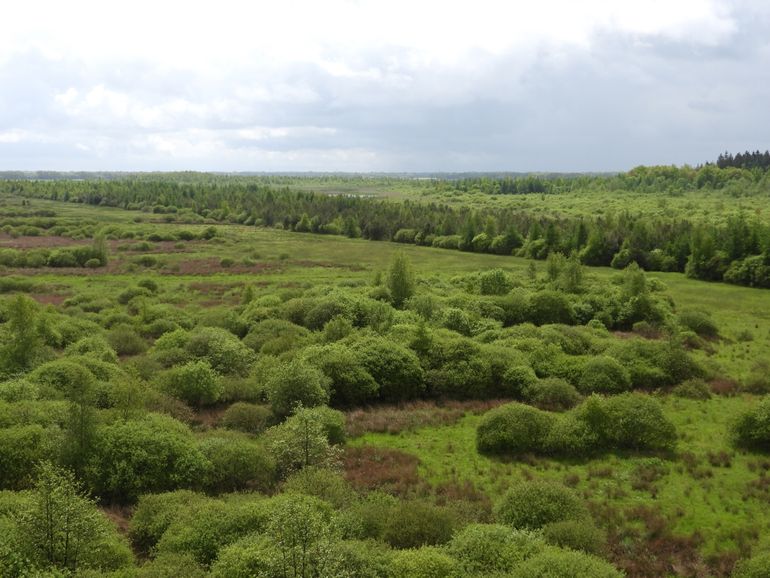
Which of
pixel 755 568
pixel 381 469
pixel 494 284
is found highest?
pixel 494 284

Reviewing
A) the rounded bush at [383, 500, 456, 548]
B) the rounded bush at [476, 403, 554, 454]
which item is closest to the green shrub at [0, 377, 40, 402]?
the rounded bush at [383, 500, 456, 548]

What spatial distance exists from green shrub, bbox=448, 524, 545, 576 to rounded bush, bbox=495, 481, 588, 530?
2.31 m

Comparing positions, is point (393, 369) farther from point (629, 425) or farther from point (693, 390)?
point (693, 390)

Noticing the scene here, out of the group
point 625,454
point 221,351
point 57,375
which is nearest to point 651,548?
point 625,454

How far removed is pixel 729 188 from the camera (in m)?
194

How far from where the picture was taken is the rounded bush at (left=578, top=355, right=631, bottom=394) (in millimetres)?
42000

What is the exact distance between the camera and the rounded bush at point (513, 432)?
33312 mm

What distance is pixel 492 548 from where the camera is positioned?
20.1 m

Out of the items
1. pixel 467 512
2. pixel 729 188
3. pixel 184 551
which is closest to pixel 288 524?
pixel 184 551

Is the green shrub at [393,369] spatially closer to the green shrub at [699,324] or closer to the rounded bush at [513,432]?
the rounded bush at [513,432]

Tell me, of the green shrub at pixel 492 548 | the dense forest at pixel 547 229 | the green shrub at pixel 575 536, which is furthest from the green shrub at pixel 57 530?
the dense forest at pixel 547 229

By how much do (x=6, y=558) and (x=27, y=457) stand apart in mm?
9398

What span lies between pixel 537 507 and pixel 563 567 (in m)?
6.09

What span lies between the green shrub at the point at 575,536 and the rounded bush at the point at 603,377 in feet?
67.8
